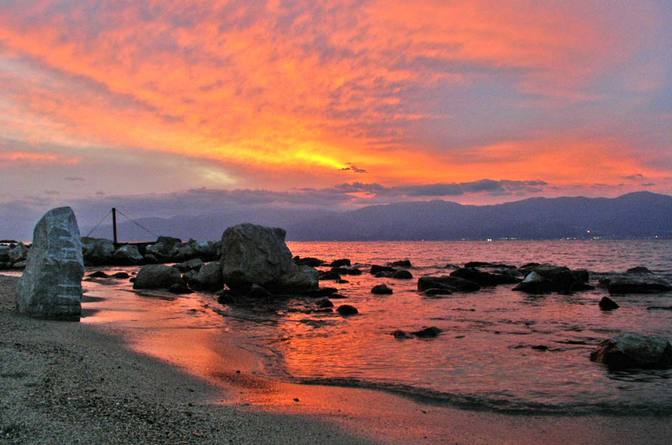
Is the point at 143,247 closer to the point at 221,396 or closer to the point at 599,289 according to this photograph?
the point at 599,289

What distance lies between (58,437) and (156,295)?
20676mm

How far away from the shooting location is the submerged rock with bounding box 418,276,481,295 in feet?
95.0

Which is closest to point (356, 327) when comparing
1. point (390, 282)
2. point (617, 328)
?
point (617, 328)

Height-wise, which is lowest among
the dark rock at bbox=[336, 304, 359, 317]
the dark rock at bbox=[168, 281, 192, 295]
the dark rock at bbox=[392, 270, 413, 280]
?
the dark rock at bbox=[392, 270, 413, 280]

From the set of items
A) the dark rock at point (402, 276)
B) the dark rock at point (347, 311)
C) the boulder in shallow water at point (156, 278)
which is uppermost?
the boulder in shallow water at point (156, 278)

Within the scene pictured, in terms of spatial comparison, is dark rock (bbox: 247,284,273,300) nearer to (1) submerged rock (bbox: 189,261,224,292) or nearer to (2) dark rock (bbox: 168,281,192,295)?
(1) submerged rock (bbox: 189,261,224,292)

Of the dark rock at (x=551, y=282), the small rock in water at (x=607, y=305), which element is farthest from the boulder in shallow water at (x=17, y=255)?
the small rock in water at (x=607, y=305)

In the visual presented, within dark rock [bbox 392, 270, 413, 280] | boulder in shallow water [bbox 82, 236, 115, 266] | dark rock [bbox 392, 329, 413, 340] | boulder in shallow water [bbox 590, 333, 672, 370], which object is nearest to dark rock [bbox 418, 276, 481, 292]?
dark rock [bbox 392, 270, 413, 280]

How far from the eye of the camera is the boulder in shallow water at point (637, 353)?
420 inches

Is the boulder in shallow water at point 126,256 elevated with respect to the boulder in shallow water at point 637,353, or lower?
elevated

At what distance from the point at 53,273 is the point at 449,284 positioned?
2233cm

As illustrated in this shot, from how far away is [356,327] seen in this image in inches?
648

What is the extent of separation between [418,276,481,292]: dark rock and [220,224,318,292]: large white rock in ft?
21.7

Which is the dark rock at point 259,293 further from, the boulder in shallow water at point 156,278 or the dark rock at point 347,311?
the dark rock at point 347,311
